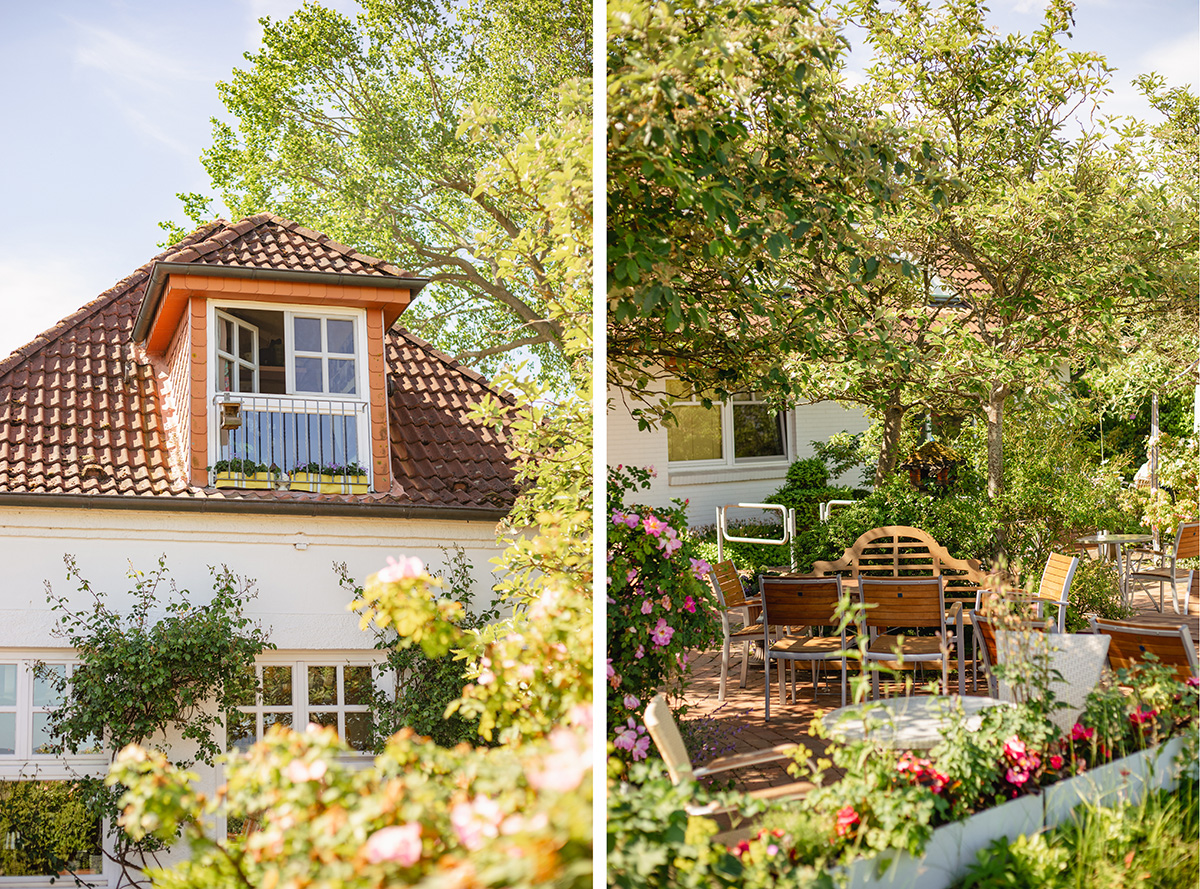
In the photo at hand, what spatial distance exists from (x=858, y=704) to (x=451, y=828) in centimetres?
172

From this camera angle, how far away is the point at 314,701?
7.92ft

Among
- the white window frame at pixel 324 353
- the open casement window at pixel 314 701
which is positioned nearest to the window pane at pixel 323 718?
the open casement window at pixel 314 701

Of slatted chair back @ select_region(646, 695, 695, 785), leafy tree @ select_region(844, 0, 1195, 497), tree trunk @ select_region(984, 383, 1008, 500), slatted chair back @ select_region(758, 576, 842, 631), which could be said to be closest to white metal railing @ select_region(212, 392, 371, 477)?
slatted chair back @ select_region(646, 695, 695, 785)

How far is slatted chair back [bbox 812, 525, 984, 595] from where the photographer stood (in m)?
3.99

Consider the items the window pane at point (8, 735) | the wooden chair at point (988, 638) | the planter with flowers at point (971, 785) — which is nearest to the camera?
the window pane at point (8, 735)

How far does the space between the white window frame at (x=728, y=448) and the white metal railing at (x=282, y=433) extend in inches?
71.7

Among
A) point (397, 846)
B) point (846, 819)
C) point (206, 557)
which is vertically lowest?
point (846, 819)

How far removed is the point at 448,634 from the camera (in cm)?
253

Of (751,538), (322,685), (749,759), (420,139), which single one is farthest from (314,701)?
(751,538)

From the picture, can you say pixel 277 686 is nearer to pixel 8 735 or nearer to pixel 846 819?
pixel 8 735

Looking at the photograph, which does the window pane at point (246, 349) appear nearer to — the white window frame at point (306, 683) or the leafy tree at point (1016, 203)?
the white window frame at point (306, 683)

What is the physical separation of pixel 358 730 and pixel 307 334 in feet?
3.55

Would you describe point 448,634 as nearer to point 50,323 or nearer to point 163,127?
point 50,323

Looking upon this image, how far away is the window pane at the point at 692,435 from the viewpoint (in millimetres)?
3918
